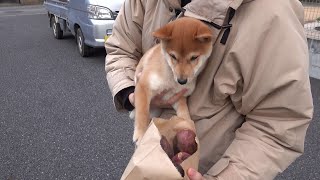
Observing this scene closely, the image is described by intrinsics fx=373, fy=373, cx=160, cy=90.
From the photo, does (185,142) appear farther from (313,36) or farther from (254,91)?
(313,36)

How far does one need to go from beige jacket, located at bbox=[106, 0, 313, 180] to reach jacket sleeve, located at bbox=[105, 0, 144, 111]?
37 centimetres

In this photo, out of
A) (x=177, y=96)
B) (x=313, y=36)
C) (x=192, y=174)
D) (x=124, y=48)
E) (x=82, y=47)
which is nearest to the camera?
(x=192, y=174)

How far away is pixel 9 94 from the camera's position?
6309 millimetres

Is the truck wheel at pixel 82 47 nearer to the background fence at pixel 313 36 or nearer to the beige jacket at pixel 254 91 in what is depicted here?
the background fence at pixel 313 36

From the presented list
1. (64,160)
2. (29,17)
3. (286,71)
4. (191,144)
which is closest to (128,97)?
(191,144)

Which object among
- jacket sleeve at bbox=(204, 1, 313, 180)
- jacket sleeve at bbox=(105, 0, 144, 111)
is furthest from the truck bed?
jacket sleeve at bbox=(204, 1, 313, 180)

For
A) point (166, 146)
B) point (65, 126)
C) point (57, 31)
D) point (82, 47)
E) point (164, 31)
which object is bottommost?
point (57, 31)

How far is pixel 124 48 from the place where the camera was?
2.07m

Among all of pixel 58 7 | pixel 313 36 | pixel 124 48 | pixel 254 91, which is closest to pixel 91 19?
pixel 58 7

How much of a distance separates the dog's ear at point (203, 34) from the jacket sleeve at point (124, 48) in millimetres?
478

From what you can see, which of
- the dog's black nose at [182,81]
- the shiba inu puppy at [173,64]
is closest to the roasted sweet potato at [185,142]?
the shiba inu puppy at [173,64]

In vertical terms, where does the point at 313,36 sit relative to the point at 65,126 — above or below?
above

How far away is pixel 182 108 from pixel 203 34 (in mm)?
347

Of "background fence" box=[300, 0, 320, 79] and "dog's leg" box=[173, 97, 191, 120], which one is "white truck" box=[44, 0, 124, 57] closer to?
"background fence" box=[300, 0, 320, 79]
